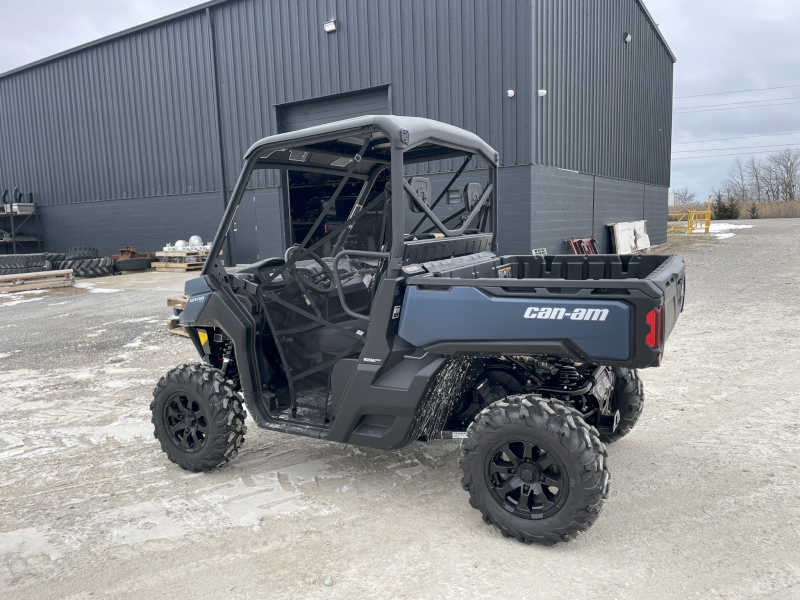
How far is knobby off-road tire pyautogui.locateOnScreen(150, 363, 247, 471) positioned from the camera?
3.52 metres

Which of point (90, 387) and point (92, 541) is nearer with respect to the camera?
point (92, 541)

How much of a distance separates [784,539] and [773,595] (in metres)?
0.48

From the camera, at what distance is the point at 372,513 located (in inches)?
122

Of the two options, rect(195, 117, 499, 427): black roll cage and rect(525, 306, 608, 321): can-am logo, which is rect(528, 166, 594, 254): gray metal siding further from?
rect(525, 306, 608, 321): can-am logo

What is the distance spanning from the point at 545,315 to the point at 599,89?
44.3 ft

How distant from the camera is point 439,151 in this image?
3.97 m

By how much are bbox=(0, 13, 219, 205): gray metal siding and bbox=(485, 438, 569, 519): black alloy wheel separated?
14.7m

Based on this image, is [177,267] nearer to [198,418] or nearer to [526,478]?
[198,418]

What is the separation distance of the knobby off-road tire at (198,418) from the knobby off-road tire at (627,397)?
2.27 meters

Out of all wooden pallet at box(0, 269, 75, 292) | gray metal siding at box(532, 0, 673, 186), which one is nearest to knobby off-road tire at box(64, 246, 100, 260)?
wooden pallet at box(0, 269, 75, 292)

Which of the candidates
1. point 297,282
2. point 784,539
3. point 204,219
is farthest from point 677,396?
point 204,219

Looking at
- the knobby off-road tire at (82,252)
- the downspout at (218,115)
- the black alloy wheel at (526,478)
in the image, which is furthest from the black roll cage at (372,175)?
the knobby off-road tire at (82,252)

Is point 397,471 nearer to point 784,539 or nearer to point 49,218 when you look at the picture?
point 784,539

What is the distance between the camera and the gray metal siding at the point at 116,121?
16.1 m
